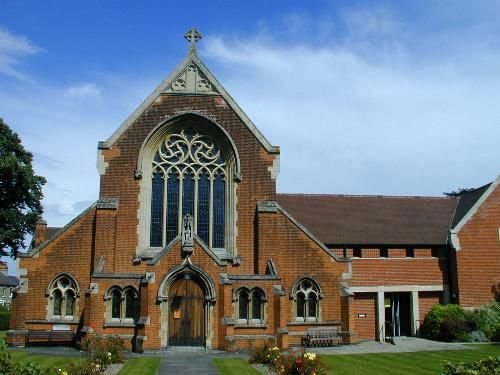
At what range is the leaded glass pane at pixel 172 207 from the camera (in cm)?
2588

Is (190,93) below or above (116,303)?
above

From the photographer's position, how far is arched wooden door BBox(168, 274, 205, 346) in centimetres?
2341

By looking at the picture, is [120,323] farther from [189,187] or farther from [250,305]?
[189,187]

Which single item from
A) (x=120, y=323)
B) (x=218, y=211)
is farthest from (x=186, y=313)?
(x=218, y=211)

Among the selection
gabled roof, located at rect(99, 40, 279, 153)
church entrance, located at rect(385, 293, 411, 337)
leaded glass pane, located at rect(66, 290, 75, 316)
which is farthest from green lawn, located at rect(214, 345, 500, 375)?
gabled roof, located at rect(99, 40, 279, 153)

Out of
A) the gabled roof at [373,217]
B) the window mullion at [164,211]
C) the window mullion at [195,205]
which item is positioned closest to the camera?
the window mullion at [164,211]

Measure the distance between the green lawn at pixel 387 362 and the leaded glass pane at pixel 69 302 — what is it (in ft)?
27.7

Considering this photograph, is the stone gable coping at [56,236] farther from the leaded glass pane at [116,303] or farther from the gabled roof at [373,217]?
the gabled roof at [373,217]

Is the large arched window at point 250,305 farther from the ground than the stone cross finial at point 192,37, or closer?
closer

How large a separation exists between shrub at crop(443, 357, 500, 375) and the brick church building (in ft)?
45.0

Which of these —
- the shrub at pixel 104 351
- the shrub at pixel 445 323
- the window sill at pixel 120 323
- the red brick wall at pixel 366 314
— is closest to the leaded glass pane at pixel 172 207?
the window sill at pixel 120 323

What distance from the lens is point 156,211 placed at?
26109mm

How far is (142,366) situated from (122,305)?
5.88m

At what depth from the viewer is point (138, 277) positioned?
77.5ft
